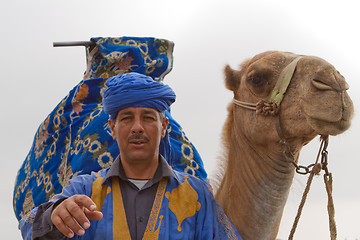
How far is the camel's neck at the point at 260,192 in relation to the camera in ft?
9.53

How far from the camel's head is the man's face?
59 centimetres

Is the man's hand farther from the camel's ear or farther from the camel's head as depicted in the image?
the camel's ear

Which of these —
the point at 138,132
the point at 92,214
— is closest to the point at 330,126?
the point at 138,132

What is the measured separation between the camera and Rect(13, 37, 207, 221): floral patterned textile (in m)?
3.64

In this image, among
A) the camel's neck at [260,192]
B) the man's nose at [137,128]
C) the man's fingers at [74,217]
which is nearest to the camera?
the man's fingers at [74,217]

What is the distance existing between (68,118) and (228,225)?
6.30 ft

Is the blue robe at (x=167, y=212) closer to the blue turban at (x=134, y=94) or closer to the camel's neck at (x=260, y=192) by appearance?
the camel's neck at (x=260, y=192)

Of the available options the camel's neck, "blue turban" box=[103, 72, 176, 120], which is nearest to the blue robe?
the camel's neck

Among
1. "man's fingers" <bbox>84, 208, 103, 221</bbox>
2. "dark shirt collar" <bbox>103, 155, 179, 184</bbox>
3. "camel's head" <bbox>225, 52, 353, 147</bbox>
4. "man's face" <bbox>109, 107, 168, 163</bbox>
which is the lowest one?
"dark shirt collar" <bbox>103, 155, 179, 184</bbox>

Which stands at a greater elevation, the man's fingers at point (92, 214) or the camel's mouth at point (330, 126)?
the camel's mouth at point (330, 126)

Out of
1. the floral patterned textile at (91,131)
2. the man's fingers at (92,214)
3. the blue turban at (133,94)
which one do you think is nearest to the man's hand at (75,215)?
the man's fingers at (92,214)

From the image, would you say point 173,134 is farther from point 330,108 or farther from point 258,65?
point 330,108

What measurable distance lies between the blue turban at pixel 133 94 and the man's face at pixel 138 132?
0.03 meters

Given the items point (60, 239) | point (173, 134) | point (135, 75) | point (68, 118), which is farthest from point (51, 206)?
point (68, 118)
